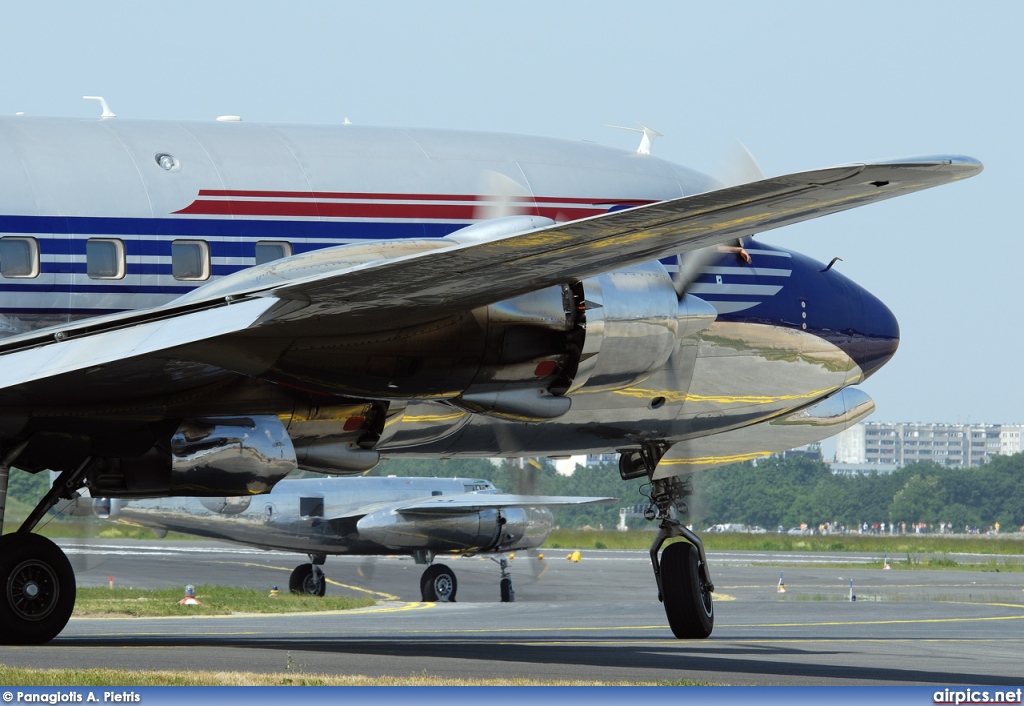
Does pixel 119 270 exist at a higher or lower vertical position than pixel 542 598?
higher

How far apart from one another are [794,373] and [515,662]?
5096 millimetres

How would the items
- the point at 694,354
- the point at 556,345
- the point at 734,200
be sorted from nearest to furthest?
the point at 734,200 < the point at 556,345 < the point at 694,354

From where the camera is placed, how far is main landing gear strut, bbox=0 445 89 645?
13.7 m

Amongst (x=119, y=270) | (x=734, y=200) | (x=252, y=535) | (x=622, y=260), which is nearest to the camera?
(x=734, y=200)

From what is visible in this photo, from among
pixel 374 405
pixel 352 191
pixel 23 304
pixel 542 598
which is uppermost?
pixel 352 191

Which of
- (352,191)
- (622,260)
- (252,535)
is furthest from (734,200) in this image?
(252,535)

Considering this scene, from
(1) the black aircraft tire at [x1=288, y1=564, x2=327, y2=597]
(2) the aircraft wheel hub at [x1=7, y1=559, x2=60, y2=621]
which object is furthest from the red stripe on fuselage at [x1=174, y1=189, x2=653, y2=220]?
(1) the black aircraft tire at [x1=288, y1=564, x2=327, y2=597]

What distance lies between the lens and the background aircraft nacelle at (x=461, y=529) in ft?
124

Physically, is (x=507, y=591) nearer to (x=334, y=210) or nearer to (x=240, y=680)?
(x=334, y=210)

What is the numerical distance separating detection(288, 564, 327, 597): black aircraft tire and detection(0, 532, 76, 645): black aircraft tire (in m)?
24.3

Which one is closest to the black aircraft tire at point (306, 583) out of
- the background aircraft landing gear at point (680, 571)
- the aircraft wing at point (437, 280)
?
the background aircraft landing gear at point (680, 571)

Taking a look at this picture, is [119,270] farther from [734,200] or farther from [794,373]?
[794,373]

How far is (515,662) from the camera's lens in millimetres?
13562

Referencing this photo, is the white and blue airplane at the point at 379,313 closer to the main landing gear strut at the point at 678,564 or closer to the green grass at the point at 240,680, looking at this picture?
the main landing gear strut at the point at 678,564
